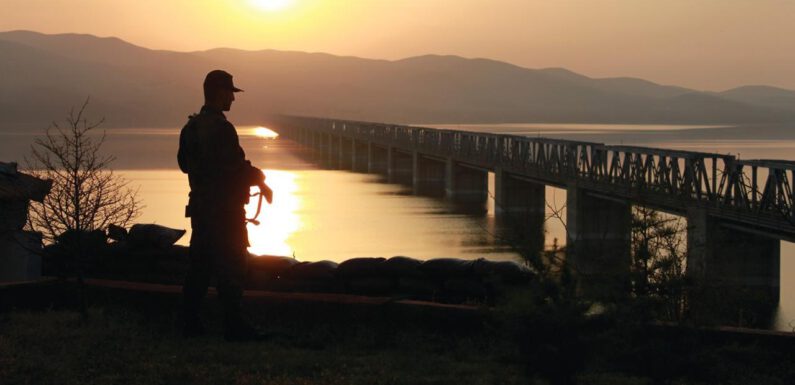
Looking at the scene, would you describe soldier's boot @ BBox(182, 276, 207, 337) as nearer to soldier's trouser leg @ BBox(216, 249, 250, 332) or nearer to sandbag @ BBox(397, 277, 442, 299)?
soldier's trouser leg @ BBox(216, 249, 250, 332)

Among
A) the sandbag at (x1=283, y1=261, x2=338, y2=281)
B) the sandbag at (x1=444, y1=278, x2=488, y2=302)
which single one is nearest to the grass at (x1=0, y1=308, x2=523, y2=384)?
the sandbag at (x1=444, y1=278, x2=488, y2=302)

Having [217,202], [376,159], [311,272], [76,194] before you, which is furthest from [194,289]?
[376,159]

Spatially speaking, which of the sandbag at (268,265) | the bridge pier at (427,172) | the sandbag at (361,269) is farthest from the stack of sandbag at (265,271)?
the bridge pier at (427,172)

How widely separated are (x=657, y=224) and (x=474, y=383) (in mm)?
3866

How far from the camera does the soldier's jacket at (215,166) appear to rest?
1091cm

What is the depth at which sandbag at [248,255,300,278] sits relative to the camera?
45.6 feet

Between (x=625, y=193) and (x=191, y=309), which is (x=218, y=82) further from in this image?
(x=625, y=193)

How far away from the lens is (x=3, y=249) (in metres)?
16.3

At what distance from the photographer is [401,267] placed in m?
13.1

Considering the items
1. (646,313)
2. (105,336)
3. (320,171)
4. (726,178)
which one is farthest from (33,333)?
(320,171)

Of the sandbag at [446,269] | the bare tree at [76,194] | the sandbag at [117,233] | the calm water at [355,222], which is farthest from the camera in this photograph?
the calm water at [355,222]

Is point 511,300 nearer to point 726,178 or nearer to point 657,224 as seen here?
point 657,224

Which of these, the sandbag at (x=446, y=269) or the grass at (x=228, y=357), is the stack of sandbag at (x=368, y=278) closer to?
the sandbag at (x=446, y=269)

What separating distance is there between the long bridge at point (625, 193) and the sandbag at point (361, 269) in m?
2.42
